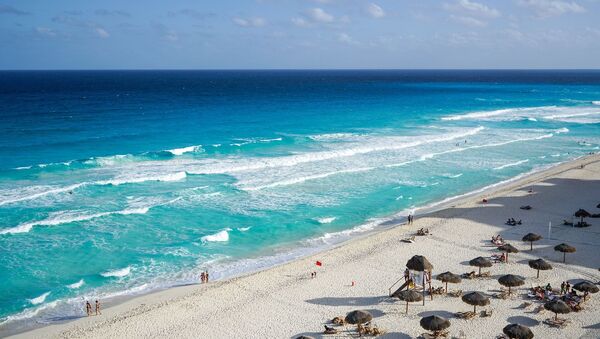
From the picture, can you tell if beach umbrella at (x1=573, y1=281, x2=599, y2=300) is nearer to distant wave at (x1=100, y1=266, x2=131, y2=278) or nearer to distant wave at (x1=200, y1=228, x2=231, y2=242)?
distant wave at (x1=200, y1=228, x2=231, y2=242)

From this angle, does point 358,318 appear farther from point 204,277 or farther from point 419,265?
point 204,277

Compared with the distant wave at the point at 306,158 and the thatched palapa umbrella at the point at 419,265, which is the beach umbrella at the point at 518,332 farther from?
the distant wave at the point at 306,158

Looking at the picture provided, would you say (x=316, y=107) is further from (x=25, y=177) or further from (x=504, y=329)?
(x=504, y=329)

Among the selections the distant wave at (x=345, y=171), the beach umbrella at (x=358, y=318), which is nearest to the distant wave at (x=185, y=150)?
the distant wave at (x=345, y=171)

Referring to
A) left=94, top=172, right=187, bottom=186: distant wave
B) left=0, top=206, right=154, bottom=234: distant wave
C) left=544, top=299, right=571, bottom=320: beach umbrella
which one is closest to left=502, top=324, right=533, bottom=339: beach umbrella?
left=544, top=299, right=571, bottom=320: beach umbrella

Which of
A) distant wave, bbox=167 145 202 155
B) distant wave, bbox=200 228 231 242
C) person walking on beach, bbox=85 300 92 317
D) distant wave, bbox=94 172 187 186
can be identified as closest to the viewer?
person walking on beach, bbox=85 300 92 317

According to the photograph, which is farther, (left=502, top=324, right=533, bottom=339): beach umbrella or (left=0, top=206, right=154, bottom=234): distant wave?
(left=0, top=206, right=154, bottom=234): distant wave

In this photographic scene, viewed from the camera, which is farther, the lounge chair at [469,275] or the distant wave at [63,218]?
the distant wave at [63,218]
